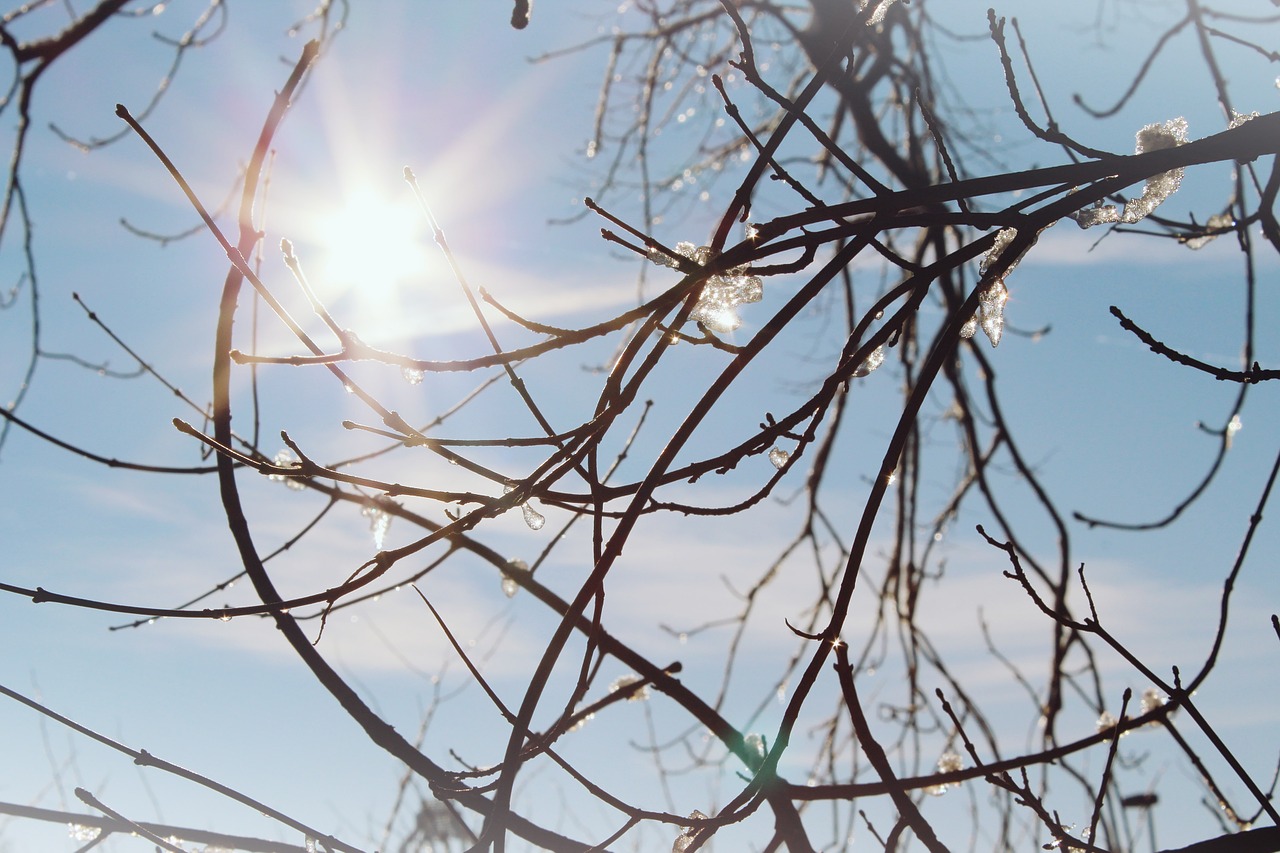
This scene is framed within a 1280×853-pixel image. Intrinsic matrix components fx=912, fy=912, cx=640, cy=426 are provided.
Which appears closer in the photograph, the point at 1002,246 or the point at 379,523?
the point at 1002,246

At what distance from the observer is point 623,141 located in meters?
4.12

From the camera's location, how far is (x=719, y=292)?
1.35 meters

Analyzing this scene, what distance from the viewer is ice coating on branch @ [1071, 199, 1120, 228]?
1.32 metres

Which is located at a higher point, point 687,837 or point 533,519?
point 533,519

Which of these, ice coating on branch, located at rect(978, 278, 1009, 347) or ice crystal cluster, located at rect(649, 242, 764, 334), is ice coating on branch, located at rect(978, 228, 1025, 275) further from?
ice crystal cluster, located at rect(649, 242, 764, 334)

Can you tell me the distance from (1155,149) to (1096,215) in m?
0.21

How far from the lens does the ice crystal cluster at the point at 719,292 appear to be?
127cm

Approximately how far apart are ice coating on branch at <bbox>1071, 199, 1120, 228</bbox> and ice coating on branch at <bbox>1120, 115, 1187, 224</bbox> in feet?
0.23

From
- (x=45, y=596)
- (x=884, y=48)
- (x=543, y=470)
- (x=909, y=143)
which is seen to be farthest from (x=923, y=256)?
(x=45, y=596)

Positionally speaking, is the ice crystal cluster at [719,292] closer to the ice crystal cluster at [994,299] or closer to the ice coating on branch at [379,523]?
the ice crystal cluster at [994,299]

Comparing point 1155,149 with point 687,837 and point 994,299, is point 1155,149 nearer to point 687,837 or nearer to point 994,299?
point 994,299

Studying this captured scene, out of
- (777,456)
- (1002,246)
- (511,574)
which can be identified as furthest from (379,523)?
(1002,246)

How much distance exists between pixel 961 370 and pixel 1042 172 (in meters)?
2.17

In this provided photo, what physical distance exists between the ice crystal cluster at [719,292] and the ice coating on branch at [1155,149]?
61cm
